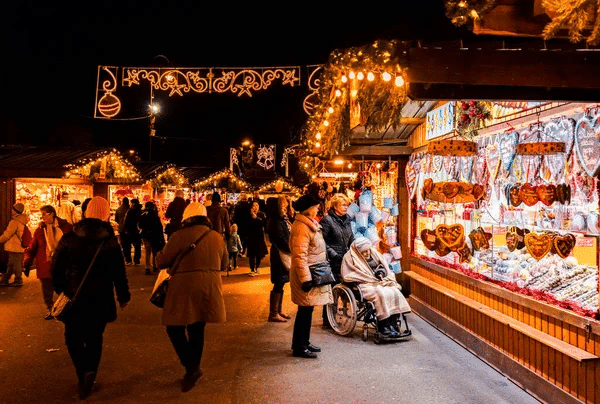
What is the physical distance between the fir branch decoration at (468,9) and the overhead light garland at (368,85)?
2.20 ft

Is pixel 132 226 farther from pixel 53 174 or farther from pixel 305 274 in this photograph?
pixel 305 274

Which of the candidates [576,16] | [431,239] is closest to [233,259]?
[431,239]

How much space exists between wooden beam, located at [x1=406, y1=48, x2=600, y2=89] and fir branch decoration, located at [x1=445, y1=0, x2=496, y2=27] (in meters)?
0.48

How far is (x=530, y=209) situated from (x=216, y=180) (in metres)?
28.1

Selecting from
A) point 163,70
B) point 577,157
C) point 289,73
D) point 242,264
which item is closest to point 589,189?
point 577,157

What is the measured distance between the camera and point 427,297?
9.22 m

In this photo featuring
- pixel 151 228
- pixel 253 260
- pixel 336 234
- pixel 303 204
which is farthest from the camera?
pixel 253 260

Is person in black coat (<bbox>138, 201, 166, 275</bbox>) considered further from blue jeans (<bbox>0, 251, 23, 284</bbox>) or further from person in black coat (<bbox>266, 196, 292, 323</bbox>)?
person in black coat (<bbox>266, 196, 292, 323</bbox>)

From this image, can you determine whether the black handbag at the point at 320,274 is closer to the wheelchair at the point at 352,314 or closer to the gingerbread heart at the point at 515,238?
the wheelchair at the point at 352,314

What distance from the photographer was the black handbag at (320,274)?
21.9 ft

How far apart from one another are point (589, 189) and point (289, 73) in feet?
29.1

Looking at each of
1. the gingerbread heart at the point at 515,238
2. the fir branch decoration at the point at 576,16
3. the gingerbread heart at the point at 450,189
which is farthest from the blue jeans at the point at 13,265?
the fir branch decoration at the point at 576,16

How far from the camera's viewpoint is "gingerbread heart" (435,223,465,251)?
7.66m

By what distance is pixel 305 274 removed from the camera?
6.57 meters
